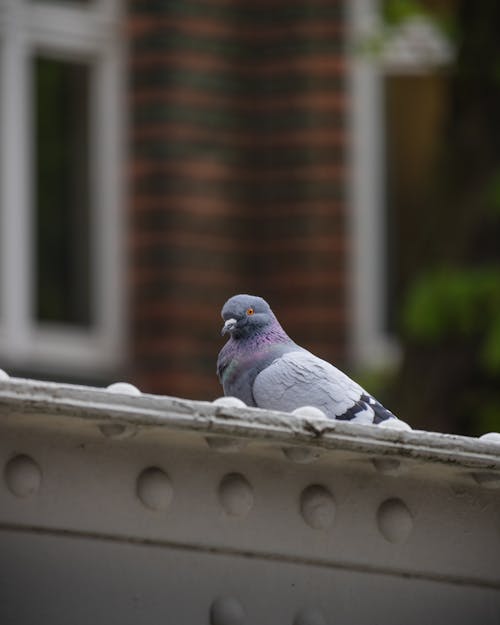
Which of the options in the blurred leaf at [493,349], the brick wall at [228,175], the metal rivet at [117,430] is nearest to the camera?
the metal rivet at [117,430]

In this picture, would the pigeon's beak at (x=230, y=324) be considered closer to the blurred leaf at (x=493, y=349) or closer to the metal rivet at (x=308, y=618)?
the metal rivet at (x=308, y=618)

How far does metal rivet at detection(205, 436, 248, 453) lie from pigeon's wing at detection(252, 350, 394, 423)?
54 cm

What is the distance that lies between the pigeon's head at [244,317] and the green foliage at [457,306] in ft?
9.95

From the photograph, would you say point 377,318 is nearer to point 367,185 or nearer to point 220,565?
point 367,185

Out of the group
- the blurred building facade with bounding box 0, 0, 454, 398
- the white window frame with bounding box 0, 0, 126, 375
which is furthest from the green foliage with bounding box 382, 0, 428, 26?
the white window frame with bounding box 0, 0, 126, 375

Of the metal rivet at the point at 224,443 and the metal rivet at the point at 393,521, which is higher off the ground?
the metal rivet at the point at 224,443

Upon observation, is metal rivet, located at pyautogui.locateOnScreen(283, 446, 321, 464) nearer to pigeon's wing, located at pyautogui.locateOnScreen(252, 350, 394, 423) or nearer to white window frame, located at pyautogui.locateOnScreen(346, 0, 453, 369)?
pigeon's wing, located at pyautogui.locateOnScreen(252, 350, 394, 423)

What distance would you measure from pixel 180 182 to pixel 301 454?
684cm

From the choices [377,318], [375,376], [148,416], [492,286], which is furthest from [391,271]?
[148,416]

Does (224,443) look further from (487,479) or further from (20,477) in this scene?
(487,479)

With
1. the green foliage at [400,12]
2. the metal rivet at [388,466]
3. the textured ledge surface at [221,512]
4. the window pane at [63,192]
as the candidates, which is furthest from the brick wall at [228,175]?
the metal rivet at [388,466]

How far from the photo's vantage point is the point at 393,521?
3.19 metres

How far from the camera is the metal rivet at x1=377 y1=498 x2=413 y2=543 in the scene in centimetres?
320

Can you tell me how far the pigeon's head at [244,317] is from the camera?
12.6ft
